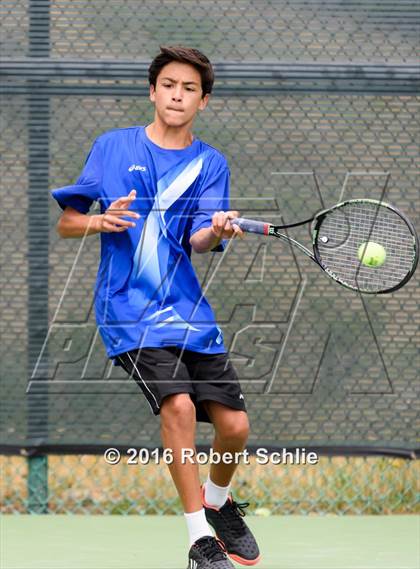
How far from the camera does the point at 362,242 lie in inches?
148

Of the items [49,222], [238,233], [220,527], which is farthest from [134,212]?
[49,222]

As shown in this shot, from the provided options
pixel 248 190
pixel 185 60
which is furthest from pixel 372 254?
pixel 248 190

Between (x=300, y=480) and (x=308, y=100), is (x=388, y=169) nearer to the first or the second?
(x=308, y=100)

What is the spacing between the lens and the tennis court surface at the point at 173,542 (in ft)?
12.1

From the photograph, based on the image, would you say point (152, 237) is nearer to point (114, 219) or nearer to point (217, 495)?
point (114, 219)

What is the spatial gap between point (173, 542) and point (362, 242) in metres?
1.20

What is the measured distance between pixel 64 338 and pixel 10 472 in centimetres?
60

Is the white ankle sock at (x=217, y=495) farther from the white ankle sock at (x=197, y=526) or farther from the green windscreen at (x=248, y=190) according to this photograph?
the green windscreen at (x=248, y=190)

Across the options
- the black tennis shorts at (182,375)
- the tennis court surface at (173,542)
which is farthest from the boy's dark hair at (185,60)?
the tennis court surface at (173,542)

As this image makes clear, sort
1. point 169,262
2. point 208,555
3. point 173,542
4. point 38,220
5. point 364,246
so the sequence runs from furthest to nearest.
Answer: point 38,220
point 173,542
point 364,246
point 169,262
point 208,555

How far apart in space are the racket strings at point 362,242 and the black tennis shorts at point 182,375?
0.49 m

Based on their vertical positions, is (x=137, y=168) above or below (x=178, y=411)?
above

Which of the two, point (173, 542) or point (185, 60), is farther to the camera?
point (173, 542)

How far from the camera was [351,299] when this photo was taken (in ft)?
15.1
